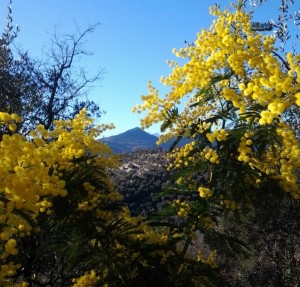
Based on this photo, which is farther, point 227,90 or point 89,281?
point 89,281

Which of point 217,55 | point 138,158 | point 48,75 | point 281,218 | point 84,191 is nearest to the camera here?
point 217,55

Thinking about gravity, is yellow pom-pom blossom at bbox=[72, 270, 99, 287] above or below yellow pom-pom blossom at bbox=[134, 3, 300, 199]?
below

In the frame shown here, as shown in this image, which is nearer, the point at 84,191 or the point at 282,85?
the point at 282,85

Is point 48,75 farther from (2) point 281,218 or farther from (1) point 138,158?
(1) point 138,158

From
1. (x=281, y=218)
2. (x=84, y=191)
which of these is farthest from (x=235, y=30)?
(x=281, y=218)

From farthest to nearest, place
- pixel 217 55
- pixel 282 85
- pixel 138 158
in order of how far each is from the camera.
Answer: pixel 138 158 < pixel 217 55 < pixel 282 85

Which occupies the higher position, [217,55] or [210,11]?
[210,11]

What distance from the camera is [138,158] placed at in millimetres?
63875

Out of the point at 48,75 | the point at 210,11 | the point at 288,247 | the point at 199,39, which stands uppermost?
the point at 48,75

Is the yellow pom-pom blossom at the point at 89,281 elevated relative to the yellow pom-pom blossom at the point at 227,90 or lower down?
lower down

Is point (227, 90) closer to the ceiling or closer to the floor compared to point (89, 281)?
closer to the ceiling

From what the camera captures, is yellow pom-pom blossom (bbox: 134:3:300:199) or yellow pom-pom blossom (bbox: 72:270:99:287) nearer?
yellow pom-pom blossom (bbox: 134:3:300:199)

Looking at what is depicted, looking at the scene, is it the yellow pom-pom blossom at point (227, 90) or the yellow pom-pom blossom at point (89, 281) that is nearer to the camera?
the yellow pom-pom blossom at point (227, 90)

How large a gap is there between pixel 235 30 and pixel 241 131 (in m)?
1.32
